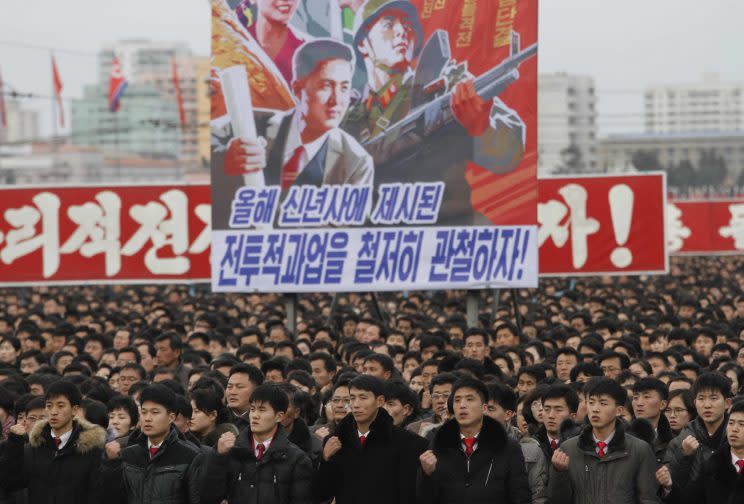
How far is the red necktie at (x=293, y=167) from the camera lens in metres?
15.5

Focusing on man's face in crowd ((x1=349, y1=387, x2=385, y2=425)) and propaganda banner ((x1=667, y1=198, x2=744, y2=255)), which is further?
propaganda banner ((x1=667, y1=198, x2=744, y2=255))

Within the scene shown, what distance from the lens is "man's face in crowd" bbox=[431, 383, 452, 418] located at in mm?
9328

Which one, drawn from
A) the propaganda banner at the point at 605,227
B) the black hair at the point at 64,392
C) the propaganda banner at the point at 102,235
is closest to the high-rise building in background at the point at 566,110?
the propaganda banner at the point at 102,235

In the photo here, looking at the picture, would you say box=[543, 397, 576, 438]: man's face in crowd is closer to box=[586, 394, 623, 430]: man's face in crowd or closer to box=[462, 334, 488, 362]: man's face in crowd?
box=[586, 394, 623, 430]: man's face in crowd

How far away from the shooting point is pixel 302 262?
1568 centimetres

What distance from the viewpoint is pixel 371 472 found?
780 cm

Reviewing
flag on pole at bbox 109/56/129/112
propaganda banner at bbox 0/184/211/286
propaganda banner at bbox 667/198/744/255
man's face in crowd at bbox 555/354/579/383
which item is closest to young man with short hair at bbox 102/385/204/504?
man's face in crowd at bbox 555/354/579/383

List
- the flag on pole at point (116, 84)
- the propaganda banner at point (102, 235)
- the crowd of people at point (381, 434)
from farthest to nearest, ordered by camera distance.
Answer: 1. the flag on pole at point (116, 84)
2. the propaganda banner at point (102, 235)
3. the crowd of people at point (381, 434)

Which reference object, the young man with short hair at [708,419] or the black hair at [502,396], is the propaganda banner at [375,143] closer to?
the black hair at [502,396]

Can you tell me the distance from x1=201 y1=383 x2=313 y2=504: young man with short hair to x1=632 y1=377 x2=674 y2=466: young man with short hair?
7.65 feet

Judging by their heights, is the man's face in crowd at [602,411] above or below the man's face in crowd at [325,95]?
below

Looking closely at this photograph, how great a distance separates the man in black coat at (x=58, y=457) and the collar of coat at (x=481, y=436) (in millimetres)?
1779

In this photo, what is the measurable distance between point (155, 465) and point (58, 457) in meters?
0.56

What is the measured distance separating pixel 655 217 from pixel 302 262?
7.07m
